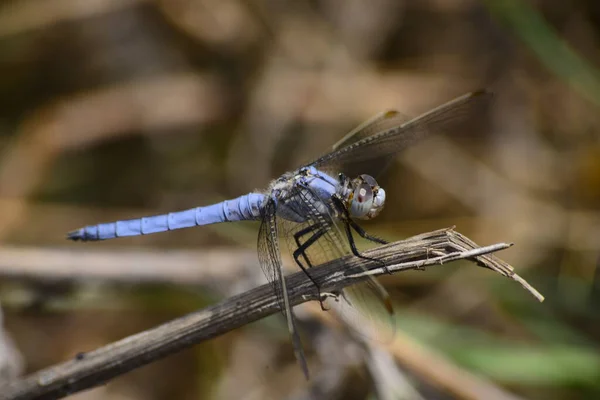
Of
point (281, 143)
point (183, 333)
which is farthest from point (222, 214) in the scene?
point (281, 143)

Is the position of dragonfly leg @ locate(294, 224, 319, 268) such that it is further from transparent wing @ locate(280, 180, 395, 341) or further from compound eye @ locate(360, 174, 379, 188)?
compound eye @ locate(360, 174, 379, 188)

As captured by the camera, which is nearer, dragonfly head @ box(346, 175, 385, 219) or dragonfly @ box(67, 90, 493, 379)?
dragonfly @ box(67, 90, 493, 379)

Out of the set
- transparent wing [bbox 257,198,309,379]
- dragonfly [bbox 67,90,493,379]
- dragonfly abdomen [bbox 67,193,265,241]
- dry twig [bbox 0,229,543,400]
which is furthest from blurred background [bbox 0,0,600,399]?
dry twig [bbox 0,229,543,400]

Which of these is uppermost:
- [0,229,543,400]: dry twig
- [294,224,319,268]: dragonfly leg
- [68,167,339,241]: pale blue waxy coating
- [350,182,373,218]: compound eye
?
[68,167,339,241]: pale blue waxy coating

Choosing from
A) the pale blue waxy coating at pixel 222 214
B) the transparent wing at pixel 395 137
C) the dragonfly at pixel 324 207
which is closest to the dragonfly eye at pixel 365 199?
the dragonfly at pixel 324 207

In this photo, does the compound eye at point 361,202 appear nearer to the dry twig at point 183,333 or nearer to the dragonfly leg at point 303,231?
the dragonfly leg at point 303,231

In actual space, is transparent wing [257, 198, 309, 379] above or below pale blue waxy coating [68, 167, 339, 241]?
below

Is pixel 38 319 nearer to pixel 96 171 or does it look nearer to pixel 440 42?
pixel 96 171
